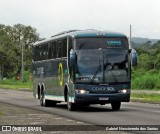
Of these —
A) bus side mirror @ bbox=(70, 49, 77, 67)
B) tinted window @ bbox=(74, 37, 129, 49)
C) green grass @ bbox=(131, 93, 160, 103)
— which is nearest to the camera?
bus side mirror @ bbox=(70, 49, 77, 67)

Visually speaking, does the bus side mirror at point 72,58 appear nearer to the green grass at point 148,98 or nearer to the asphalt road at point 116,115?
the asphalt road at point 116,115

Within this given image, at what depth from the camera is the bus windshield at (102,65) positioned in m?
24.5

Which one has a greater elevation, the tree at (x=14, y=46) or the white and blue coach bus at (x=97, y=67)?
the tree at (x=14, y=46)

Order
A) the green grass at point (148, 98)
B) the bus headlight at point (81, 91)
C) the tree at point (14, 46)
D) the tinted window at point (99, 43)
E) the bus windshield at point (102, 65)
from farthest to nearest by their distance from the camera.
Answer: the tree at point (14, 46), the green grass at point (148, 98), the tinted window at point (99, 43), the bus headlight at point (81, 91), the bus windshield at point (102, 65)

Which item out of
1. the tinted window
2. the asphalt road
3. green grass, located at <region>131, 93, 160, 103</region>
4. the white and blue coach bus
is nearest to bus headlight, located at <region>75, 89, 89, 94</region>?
the white and blue coach bus

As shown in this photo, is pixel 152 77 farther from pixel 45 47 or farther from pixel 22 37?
pixel 22 37

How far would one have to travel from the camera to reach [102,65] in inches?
965

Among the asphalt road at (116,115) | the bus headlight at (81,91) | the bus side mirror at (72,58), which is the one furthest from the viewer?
the bus headlight at (81,91)

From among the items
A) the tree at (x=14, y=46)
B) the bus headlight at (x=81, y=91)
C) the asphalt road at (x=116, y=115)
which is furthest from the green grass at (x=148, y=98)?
the tree at (x=14, y=46)

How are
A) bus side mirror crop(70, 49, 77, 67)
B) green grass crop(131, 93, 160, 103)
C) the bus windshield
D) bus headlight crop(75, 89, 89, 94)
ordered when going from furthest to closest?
green grass crop(131, 93, 160, 103), bus headlight crop(75, 89, 89, 94), the bus windshield, bus side mirror crop(70, 49, 77, 67)

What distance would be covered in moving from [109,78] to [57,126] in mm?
8565

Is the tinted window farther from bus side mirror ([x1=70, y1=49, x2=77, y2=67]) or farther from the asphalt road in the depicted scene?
the asphalt road

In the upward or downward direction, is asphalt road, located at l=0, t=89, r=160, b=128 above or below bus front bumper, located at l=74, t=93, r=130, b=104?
below

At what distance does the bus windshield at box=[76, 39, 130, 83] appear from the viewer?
24.5 m
